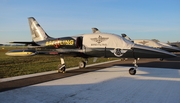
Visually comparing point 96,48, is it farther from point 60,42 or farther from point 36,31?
point 36,31

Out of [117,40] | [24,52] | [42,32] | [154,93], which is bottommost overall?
[154,93]

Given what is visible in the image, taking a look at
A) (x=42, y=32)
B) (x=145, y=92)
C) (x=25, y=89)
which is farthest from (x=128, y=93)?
(x=42, y=32)

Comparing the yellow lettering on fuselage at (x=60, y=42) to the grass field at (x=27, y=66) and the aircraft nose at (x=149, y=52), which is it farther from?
the aircraft nose at (x=149, y=52)

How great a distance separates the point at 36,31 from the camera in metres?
16.1

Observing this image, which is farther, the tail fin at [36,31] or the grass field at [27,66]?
the tail fin at [36,31]

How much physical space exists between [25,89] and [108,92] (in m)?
3.59

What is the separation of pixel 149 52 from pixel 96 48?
3432 mm

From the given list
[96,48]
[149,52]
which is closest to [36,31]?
[96,48]

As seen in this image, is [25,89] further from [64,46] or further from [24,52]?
[64,46]

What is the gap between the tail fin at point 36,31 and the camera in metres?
15.8

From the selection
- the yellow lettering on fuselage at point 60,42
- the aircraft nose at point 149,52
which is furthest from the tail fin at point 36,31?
the aircraft nose at point 149,52

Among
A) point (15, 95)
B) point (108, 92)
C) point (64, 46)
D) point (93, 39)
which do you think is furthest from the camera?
point (64, 46)

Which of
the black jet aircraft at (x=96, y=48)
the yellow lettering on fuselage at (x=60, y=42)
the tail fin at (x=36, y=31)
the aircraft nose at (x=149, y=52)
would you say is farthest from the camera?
the tail fin at (x=36, y=31)

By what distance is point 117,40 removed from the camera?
11188 mm
